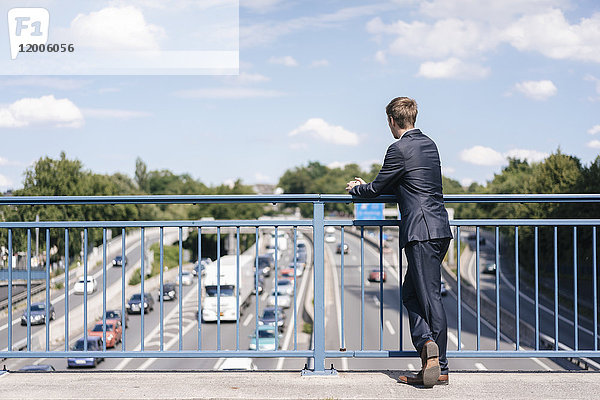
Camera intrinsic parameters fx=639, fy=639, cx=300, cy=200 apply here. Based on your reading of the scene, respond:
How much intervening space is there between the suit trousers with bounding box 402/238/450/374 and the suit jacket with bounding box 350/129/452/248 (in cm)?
9

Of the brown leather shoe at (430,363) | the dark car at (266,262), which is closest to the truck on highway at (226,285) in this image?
the brown leather shoe at (430,363)

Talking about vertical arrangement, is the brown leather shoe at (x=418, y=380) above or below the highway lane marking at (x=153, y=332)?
above

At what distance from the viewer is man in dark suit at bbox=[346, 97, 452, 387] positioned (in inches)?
185

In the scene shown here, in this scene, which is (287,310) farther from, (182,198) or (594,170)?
(182,198)

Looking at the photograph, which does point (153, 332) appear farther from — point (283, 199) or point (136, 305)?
point (283, 199)

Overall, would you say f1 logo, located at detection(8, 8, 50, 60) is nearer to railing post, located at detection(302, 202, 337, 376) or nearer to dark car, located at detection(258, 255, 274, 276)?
dark car, located at detection(258, 255, 274, 276)

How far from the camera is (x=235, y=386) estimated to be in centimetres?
482

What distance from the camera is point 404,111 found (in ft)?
15.9

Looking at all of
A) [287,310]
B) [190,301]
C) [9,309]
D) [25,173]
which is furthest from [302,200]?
[25,173]

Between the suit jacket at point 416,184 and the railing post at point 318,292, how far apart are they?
59cm

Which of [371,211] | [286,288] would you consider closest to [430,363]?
[371,211]

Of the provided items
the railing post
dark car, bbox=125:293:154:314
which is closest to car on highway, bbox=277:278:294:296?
dark car, bbox=125:293:154:314

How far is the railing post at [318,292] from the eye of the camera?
5.12 metres

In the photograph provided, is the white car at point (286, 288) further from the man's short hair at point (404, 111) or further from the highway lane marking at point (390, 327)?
the man's short hair at point (404, 111)
